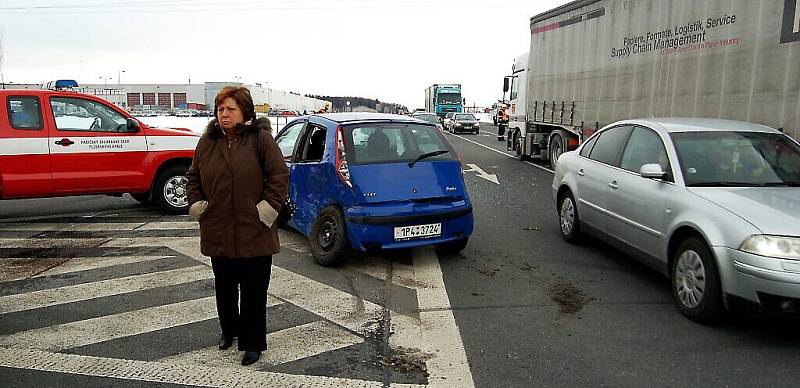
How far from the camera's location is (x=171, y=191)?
8.95 metres

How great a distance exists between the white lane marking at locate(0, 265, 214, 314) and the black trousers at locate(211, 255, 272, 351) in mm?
1846

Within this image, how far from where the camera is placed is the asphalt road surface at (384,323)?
368 centimetres

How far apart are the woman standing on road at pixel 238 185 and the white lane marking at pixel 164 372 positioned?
595 mm

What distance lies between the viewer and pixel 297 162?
6.65 metres

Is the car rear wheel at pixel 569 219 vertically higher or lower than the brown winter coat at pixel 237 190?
lower

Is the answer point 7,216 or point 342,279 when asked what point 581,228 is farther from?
point 7,216

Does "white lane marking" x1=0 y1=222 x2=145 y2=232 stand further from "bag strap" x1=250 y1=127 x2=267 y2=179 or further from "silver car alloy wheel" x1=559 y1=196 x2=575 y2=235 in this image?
"silver car alloy wheel" x1=559 y1=196 x2=575 y2=235

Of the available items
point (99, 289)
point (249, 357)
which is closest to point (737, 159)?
point (249, 357)

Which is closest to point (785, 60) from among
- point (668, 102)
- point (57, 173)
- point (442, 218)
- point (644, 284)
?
point (668, 102)

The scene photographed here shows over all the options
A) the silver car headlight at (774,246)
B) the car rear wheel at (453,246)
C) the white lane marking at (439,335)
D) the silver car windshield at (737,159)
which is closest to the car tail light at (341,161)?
the white lane marking at (439,335)

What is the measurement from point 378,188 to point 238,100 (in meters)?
2.25

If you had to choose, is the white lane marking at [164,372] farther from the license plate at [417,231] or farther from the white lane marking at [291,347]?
the license plate at [417,231]

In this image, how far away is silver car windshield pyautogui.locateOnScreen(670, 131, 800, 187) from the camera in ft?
16.5

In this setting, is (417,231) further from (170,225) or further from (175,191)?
(175,191)
